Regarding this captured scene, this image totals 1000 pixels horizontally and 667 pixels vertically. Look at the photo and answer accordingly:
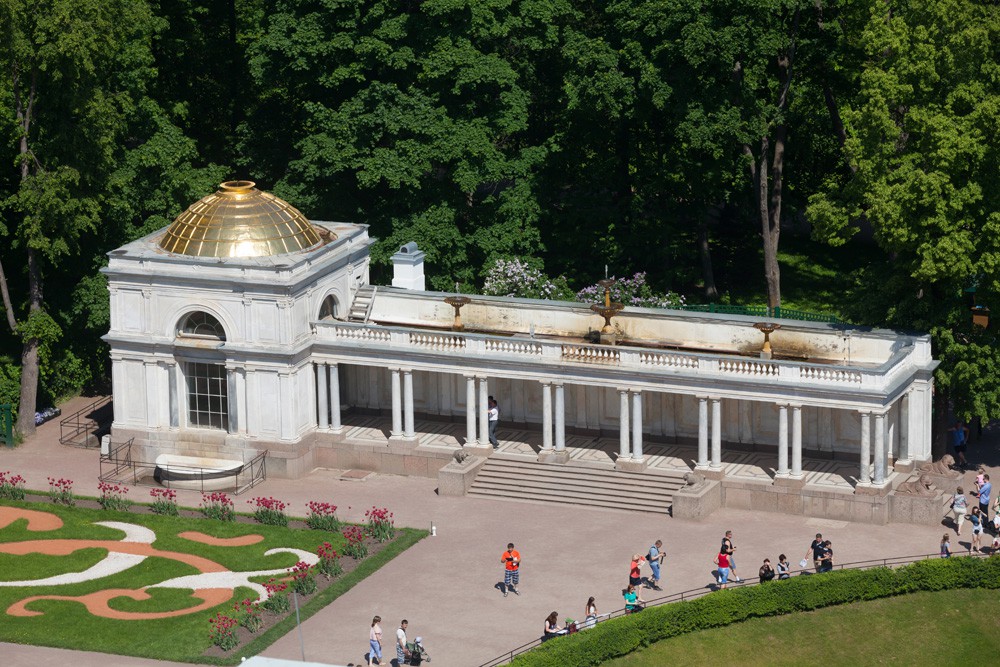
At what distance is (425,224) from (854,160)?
2142cm

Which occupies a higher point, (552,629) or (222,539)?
(222,539)

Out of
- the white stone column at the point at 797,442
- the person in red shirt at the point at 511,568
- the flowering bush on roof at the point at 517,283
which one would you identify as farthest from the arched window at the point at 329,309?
the white stone column at the point at 797,442

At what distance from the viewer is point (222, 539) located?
7444 cm

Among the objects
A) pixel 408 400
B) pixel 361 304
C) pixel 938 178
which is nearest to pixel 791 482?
pixel 938 178

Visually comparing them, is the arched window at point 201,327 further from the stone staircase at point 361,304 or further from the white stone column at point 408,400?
the white stone column at point 408,400

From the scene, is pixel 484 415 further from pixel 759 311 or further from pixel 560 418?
pixel 759 311

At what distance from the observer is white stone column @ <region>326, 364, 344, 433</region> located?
8094 cm

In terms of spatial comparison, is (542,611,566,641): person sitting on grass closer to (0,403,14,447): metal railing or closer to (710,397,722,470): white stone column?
(710,397,722,470): white stone column

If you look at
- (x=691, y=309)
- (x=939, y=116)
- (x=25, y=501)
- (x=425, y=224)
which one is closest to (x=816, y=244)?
(x=691, y=309)

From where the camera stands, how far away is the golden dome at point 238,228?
80.6 meters

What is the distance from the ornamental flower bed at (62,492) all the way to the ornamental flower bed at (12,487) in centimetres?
116

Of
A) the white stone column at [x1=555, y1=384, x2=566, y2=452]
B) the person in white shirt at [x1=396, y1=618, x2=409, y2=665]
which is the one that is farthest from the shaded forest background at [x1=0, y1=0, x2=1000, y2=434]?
the person in white shirt at [x1=396, y1=618, x2=409, y2=665]

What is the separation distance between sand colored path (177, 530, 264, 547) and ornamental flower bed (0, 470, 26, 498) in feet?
25.0

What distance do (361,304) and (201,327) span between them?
650 centimetres
